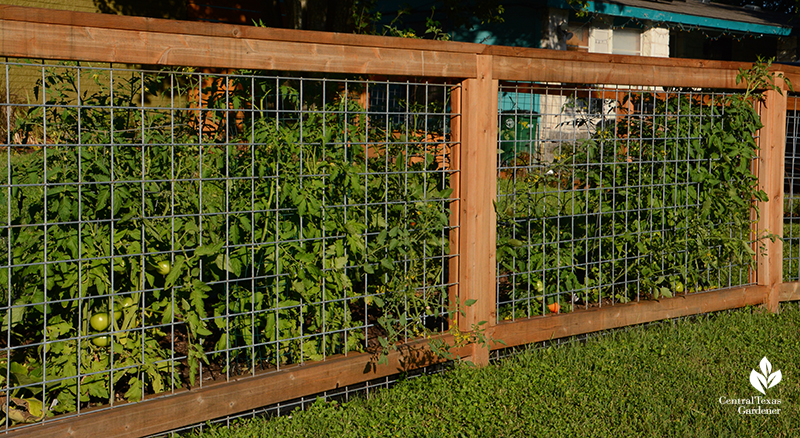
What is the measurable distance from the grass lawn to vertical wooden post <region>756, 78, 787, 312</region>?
787 millimetres

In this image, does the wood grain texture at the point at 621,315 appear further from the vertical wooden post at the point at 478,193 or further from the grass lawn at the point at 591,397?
the vertical wooden post at the point at 478,193

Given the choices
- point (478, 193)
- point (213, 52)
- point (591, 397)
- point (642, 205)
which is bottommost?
point (591, 397)

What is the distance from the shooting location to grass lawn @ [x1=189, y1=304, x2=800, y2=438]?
124 inches

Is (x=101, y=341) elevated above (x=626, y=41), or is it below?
below

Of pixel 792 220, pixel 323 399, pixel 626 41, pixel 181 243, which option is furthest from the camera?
pixel 626 41

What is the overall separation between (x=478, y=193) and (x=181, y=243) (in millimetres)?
1526

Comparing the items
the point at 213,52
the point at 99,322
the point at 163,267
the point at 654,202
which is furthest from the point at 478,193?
the point at 99,322

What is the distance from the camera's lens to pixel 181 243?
3.04 m

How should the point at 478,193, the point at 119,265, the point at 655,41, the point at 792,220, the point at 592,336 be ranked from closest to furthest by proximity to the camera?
the point at 119,265, the point at 478,193, the point at 592,336, the point at 792,220, the point at 655,41

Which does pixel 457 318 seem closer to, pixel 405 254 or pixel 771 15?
pixel 405 254

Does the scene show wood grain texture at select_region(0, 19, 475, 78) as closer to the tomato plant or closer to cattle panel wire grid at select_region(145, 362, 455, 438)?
the tomato plant

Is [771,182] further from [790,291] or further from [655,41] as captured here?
[655,41]

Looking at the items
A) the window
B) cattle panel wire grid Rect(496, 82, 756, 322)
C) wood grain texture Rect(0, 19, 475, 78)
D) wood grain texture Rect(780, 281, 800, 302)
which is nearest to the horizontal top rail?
wood grain texture Rect(0, 19, 475, 78)

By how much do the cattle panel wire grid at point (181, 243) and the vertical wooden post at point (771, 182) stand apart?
101 inches
